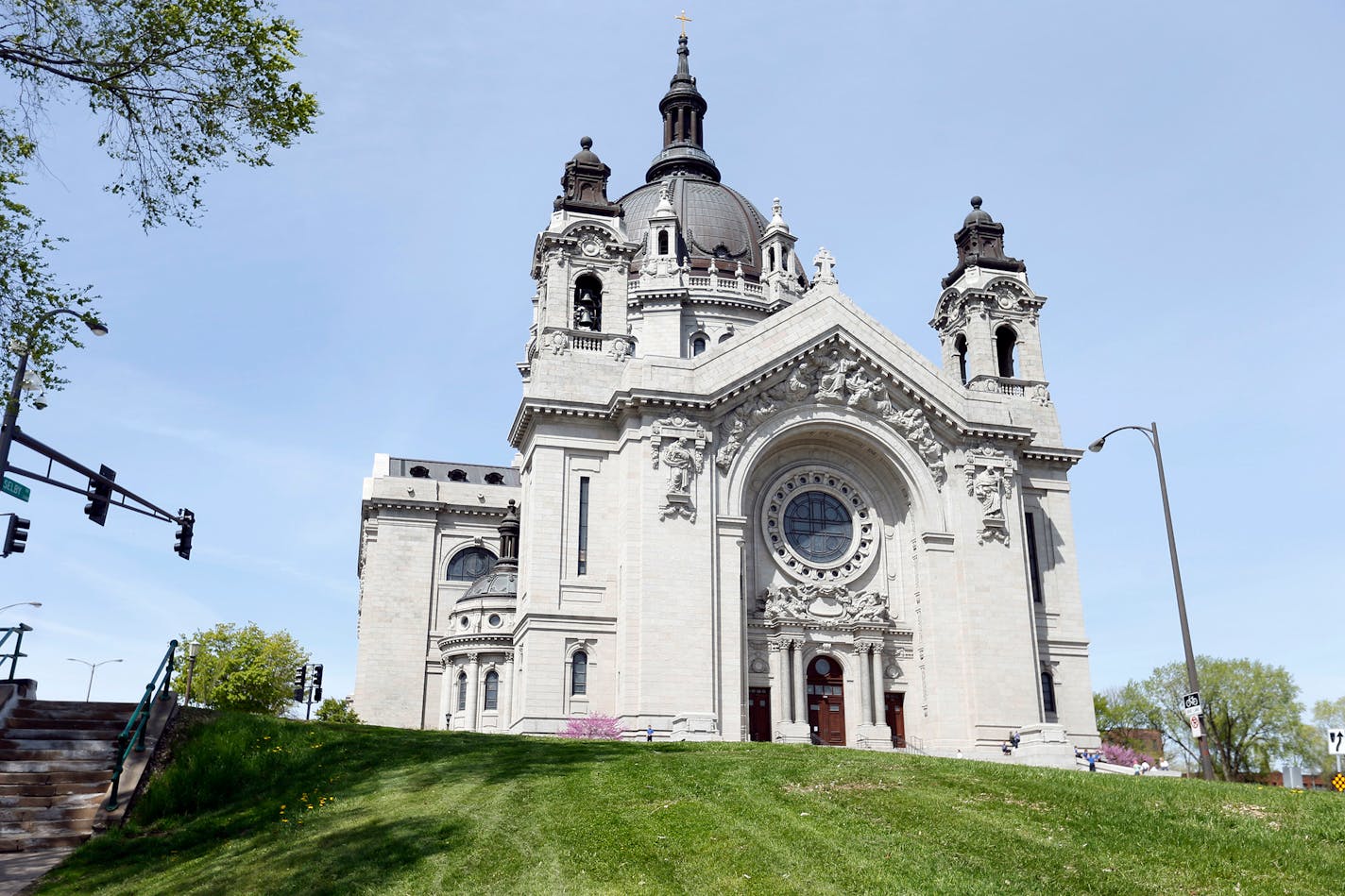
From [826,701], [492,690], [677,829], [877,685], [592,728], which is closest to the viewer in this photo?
[677,829]

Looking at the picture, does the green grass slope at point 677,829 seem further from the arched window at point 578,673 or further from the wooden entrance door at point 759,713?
the wooden entrance door at point 759,713

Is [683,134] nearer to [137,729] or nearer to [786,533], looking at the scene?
[786,533]

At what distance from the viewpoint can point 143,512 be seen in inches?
1225

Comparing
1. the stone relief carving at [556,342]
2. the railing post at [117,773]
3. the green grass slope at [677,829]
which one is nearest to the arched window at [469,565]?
the stone relief carving at [556,342]

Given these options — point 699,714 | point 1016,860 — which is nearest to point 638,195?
point 699,714

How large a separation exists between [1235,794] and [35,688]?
2389cm

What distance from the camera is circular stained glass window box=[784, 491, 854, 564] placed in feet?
154

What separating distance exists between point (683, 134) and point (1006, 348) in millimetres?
43555

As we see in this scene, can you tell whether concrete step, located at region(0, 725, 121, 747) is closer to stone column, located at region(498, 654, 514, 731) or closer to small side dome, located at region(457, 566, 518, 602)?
stone column, located at region(498, 654, 514, 731)

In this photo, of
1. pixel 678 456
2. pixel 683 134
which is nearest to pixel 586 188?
pixel 678 456

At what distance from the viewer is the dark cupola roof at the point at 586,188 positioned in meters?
50.2

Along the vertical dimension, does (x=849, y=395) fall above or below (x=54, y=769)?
above

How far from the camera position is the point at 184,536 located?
33219 millimetres

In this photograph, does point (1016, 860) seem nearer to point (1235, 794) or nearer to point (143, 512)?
point (1235, 794)
